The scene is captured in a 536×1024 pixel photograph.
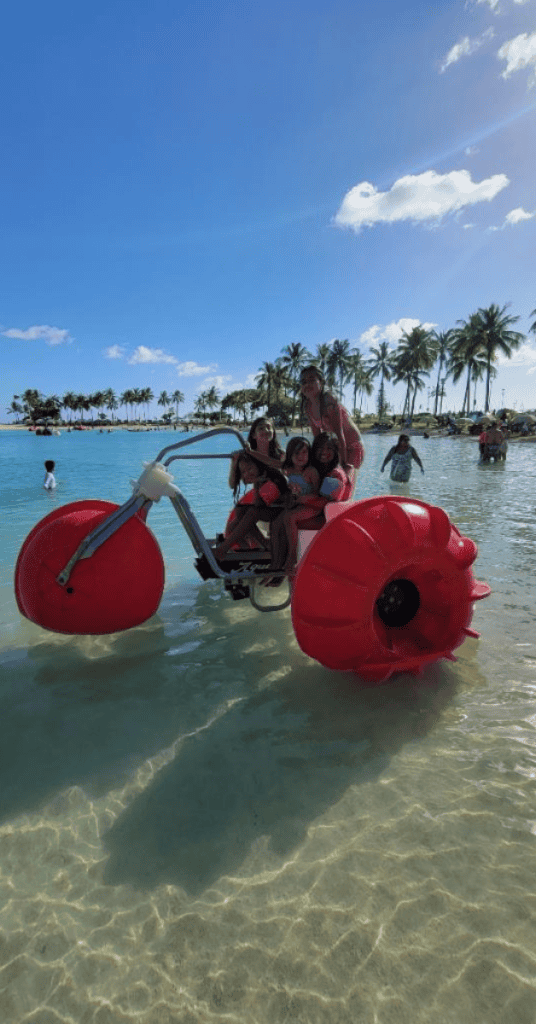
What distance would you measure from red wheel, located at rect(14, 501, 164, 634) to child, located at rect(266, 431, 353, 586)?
1003mm

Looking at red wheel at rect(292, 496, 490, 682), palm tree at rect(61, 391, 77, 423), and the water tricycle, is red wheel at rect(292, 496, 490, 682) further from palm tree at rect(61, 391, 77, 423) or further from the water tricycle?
palm tree at rect(61, 391, 77, 423)

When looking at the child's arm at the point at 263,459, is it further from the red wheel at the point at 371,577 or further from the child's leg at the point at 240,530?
the red wheel at the point at 371,577

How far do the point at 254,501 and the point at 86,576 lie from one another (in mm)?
1530

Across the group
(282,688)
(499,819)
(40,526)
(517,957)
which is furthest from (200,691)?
(517,957)

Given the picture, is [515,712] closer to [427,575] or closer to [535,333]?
[427,575]

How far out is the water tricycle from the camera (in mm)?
3098

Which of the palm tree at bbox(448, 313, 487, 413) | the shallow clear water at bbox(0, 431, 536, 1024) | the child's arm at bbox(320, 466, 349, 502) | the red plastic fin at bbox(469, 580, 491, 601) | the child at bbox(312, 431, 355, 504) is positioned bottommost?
the shallow clear water at bbox(0, 431, 536, 1024)

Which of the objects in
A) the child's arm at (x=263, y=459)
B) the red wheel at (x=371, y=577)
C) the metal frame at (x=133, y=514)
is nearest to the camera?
the red wheel at (x=371, y=577)

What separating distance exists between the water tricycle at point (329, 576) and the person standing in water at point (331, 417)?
1.12 m

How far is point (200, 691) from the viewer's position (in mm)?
3613

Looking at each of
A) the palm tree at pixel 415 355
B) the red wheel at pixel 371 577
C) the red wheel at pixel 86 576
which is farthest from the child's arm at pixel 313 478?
the palm tree at pixel 415 355

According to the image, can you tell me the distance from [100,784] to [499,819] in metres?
2.01

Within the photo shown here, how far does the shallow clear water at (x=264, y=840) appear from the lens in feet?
5.70

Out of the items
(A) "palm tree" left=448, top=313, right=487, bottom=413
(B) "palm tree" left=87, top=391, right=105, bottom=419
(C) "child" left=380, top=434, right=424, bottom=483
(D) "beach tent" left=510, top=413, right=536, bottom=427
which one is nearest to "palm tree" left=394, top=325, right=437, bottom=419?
(A) "palm tree" left=448, top=313, right=487, bottom=413
